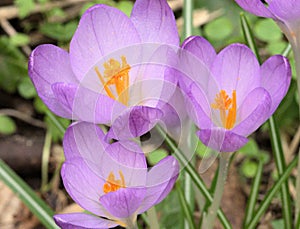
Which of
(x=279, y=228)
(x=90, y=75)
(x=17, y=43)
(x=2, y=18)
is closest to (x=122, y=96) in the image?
(x=90, y=75)

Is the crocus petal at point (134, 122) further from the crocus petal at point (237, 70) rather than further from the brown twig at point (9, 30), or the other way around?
the brown twig at point (9, 30)

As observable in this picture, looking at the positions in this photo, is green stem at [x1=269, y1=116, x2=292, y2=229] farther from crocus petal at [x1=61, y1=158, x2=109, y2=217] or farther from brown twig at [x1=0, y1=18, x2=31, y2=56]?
brown twig at [x1=0, y1=18, x2=31, y2=56]

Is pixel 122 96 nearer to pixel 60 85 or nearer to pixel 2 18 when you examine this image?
pixel 60 85

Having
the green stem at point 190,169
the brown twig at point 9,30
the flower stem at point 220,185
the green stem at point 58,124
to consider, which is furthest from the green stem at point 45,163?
the flower stem at point 220,185

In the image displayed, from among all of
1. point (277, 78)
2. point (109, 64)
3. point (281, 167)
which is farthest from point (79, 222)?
point (281, 167)

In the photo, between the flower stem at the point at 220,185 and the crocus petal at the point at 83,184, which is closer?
the crocus petal at the point at 83,184

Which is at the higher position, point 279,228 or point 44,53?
point 44,53

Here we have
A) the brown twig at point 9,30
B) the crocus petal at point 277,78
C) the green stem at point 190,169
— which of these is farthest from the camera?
the brown twig at point 9,30

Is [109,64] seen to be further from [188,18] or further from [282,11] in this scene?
[188,18]
